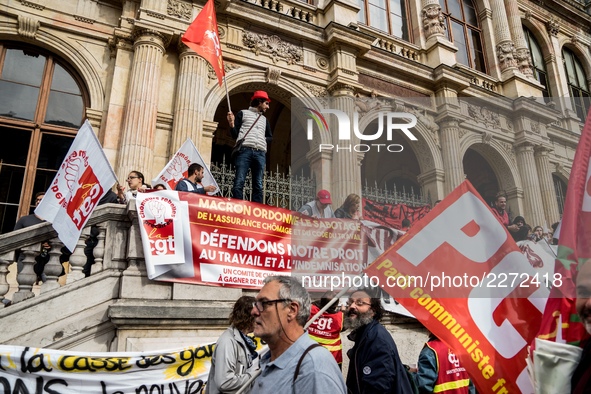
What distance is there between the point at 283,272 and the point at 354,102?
281 inches

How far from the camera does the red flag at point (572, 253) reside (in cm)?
203

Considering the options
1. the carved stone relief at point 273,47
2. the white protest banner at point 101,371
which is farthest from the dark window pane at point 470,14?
the white protest banner at point 101,371

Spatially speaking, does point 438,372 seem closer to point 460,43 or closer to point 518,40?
point 460,43

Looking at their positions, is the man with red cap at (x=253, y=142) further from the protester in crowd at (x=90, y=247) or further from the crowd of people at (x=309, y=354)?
the crowd of people at (x=309, y=354)

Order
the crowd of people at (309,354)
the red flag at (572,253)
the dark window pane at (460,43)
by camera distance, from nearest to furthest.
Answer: the crowd of people at (309,354)
the red flag at (572,253)
the dark window pane at (460,43)

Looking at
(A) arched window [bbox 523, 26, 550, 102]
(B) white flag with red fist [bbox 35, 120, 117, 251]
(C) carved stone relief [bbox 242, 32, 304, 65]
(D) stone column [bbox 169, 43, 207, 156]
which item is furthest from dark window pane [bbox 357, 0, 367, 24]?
(B) white flag with red fist [bbox 35, 120, 117, 251]

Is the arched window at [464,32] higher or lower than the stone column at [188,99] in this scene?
higher

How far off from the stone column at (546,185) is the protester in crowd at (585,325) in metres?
13.8

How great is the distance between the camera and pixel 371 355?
2670 mm

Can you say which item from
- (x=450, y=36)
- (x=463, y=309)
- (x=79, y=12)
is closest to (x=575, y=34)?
(x=450, y=36)

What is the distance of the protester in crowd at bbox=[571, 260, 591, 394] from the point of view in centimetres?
164

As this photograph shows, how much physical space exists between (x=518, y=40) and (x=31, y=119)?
1675cm

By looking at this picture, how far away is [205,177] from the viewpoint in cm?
726

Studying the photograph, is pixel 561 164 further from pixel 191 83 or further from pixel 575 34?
pixel 191 83
